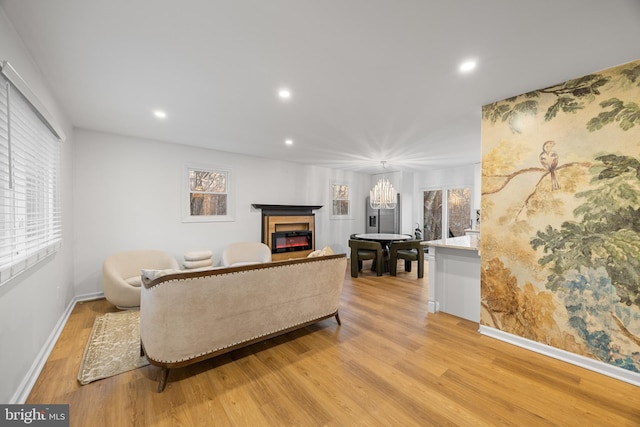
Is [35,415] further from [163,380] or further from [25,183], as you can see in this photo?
[25,183]

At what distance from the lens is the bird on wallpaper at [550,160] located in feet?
7.86

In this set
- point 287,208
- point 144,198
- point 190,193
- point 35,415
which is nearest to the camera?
point 35,415

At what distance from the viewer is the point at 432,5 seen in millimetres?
1493

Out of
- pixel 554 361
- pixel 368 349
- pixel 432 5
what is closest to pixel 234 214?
pixel 368 349

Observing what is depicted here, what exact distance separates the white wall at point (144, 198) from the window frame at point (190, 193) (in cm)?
6

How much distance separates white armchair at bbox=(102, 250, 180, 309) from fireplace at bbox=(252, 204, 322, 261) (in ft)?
6.71

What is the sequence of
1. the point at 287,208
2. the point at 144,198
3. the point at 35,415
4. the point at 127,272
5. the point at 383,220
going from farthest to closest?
the point at 383,220, the point at 287,208, the point at 144,198, the point at 127,272, the point at 35,415

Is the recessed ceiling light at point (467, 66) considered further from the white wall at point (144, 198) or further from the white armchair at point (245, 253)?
the white wall at point (144, 198)

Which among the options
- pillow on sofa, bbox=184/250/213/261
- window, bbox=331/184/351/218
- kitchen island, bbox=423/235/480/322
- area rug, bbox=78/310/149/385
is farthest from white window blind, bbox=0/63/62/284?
window, bbox=331/184/351/218

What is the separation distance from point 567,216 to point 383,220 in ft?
17.7

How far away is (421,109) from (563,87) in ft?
3.99

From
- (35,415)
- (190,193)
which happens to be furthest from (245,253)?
(35,415)

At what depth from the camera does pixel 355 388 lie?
196 cm

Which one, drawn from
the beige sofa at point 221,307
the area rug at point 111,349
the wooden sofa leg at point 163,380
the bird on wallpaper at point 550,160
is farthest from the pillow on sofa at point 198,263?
the bird on wallpaper at point 550,160
